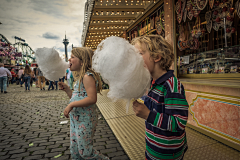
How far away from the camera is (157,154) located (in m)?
1.11

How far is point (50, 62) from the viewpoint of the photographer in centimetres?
205

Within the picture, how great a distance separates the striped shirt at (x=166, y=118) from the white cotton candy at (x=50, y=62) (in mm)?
1501

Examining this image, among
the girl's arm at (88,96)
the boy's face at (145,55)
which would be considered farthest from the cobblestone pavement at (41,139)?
the boy's face at (145,55)

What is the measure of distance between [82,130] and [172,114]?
3.80 feet

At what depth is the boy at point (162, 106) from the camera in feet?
3.19

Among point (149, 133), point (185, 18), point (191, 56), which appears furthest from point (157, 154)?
point (185, 18)

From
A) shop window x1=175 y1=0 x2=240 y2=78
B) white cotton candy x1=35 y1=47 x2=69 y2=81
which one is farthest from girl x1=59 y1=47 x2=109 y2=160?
shop window x1=175 y1=0 x2=240 y2=78

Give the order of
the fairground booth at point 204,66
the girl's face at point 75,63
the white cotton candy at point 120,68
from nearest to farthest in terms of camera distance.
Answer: the white cotton candy at point 120,68 → the girl's face at point 75,63 → the fairground booth at point 204,66

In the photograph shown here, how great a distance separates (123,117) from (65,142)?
1750 millimetres

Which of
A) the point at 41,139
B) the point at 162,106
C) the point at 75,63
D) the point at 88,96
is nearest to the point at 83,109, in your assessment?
the point at 88,96

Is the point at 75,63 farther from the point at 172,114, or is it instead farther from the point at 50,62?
the point at 172,114

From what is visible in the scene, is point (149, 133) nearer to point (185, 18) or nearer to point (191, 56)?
point (191, 56)

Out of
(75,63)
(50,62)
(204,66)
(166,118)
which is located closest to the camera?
(166,118)

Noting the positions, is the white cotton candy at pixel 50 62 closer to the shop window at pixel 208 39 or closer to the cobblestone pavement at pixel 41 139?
the cobblestone pavement at pixel 41 139
